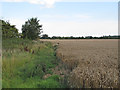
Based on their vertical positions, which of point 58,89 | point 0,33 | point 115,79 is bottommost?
point 58,89

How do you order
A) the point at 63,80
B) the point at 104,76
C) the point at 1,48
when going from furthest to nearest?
the point at 1,48
the point at 63,80
the point at 104,76

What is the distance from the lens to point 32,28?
39906 mm

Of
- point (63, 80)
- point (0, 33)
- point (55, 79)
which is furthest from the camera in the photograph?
point (0, 33)

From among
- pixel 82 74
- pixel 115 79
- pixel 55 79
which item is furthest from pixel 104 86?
pixel 55 79

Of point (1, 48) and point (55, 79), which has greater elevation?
point (1, 48)

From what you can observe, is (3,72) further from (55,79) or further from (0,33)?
(0,33)

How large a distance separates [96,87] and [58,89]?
3.08 feet

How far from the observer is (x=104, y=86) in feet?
11.3

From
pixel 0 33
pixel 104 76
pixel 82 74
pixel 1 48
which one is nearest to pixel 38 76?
pixel 82 74

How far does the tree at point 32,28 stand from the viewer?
126 feet

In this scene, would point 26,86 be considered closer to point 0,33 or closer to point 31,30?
point 0,33

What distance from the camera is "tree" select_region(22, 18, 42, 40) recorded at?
38463 millimetres

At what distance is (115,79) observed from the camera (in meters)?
3.71

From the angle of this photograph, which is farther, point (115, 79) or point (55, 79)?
point (55, 79)
